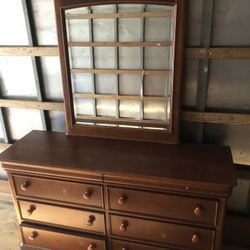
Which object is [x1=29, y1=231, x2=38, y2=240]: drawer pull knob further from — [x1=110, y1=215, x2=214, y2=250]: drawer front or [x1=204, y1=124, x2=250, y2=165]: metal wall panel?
[x1=204, y1=124, x2=250, y2=165]: metal wall panel

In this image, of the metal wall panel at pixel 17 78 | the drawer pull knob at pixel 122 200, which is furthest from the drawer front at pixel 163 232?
the metal wall panel at pixel 17 78

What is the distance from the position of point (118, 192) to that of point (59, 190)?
34cm

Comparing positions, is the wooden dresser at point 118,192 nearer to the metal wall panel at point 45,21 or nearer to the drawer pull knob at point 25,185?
the drawer pull knob at point 25,185

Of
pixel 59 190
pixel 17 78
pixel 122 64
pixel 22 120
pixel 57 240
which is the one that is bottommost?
pixel 57 240

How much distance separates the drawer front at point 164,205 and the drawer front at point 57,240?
0.30 m

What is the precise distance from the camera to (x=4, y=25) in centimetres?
173

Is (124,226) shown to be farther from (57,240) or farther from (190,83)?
(190,83)

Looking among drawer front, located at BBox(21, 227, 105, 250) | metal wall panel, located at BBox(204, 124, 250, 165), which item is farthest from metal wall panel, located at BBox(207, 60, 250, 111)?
drawer front, located at BBox(21, 227, 105, 250)

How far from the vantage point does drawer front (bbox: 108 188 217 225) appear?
1295 mm

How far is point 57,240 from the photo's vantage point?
163cm

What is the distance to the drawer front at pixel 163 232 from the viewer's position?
4.45 ft

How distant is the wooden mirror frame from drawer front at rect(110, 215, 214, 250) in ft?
1.50

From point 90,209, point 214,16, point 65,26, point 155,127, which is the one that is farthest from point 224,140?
point 65,26

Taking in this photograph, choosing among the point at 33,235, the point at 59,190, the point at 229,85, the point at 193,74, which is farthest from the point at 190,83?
the point at 33,235
